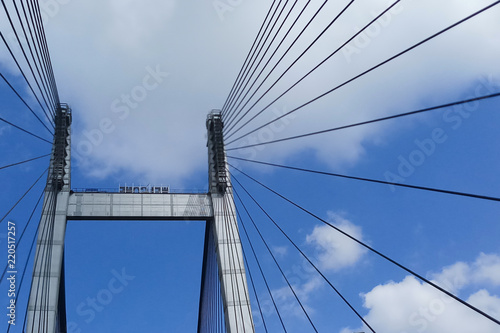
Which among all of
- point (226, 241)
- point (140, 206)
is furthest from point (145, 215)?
point (226, 241)

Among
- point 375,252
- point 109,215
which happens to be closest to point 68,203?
point 109,215

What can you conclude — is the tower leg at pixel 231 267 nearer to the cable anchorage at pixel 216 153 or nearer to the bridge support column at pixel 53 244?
the cable anchorage at pixel 216 153

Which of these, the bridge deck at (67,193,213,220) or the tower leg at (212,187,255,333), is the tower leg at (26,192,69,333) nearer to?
the bridge deck at (67,193,213,220)

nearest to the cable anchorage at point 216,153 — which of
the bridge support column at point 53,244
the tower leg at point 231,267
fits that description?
the tower leg at point 231,267

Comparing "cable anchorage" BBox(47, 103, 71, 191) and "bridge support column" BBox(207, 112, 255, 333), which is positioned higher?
"cable anchorage" BBox(47, 103, 71, 191)

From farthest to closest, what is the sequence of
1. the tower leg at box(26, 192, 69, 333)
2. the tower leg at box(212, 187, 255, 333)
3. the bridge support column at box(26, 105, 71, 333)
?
the tower leg at box(212, 187, 255, 333)
the bridge support column at box(26, 105, 71, 333)
the tower leg at box(26, 192, 69, 333)

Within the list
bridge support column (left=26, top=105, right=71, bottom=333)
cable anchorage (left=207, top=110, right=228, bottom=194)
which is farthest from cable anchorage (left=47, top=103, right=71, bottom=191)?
cable anchorage (left=207, top=110, right=228, bottom=194)

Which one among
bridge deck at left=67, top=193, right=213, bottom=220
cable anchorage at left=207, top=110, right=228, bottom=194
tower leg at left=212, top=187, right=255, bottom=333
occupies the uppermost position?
cable anchorage at left=207, top=110, right=228, bottom=194

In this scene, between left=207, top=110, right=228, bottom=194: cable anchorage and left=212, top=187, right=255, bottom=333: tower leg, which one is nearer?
left=212, top=187, right=255, bottom=333: tower leg

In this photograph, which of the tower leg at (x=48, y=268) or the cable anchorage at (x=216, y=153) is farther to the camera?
the cable anchorage at (x=216, y=153)

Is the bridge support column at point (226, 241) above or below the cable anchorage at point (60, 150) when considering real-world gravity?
below

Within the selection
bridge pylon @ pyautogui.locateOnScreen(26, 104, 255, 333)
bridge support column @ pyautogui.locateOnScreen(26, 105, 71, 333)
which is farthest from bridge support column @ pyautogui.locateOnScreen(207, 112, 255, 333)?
bridge support column @ pyautogui.locateOnScreen(26, 105, 71, 333)

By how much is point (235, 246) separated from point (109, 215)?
17.4ft

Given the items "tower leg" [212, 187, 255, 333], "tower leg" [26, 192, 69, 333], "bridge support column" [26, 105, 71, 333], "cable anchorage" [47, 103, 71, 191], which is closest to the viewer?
"tower leg" [26, 192, 69, 333]
